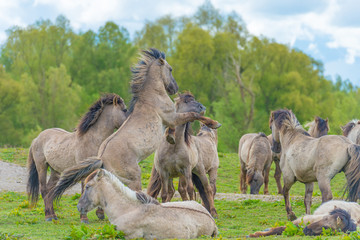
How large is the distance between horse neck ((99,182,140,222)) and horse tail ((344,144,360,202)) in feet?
15.5

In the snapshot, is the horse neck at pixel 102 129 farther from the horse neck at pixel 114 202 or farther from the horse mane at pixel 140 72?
the horse neck at pixel 114 202

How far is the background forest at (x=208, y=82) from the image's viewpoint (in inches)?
1828

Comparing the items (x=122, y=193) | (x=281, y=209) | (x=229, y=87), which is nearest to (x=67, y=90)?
(x=229, y=87)

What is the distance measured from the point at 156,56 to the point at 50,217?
13.3ft

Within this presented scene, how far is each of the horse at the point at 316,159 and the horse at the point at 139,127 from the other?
A: 7.34 feet

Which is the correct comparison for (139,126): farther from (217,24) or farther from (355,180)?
(217,24)

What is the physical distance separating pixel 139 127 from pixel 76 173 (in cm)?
145

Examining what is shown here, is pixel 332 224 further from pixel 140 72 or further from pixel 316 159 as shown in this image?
pixel 140 72

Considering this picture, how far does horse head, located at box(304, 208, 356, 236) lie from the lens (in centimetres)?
764

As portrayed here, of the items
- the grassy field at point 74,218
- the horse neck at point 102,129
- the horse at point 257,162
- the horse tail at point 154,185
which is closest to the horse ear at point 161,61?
the horse neck at point 102,129

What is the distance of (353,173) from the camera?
33.5ft

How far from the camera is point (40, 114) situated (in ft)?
157

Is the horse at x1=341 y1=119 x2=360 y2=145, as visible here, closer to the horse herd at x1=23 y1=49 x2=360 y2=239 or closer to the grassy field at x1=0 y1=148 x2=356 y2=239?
the grassy field at x1=0 y1=148 x2=356 y2=239

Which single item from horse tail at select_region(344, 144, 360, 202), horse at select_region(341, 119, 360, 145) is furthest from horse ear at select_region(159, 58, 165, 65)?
horse at select_region(341, 119, 360, 145)
